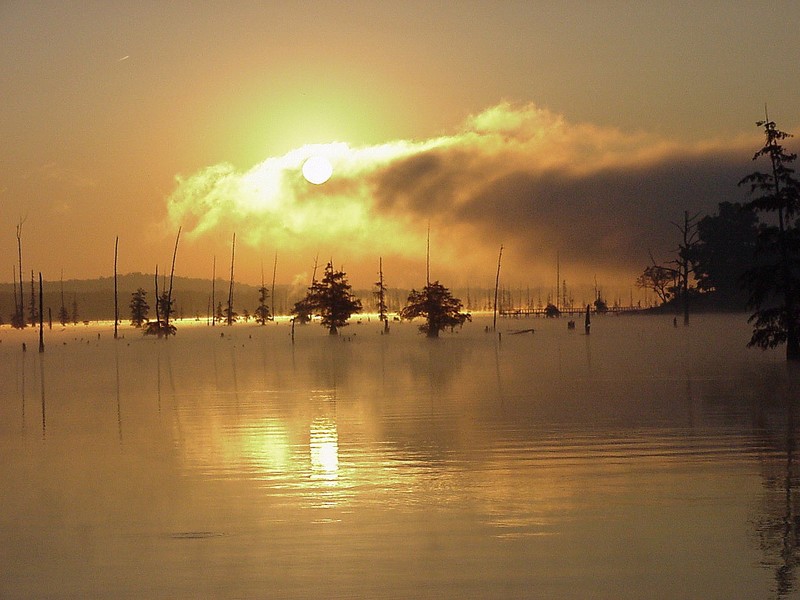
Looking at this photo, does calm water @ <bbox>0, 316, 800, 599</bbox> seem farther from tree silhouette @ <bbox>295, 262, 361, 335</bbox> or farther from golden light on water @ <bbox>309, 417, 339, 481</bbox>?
tree silhouette @ <bbox>295, 262, 361, 335</bbox>

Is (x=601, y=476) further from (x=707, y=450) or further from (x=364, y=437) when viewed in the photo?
(x=364, y=437)

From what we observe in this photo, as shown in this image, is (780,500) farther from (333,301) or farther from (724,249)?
(724,249)

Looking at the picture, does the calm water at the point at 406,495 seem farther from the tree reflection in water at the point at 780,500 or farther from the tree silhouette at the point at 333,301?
the tree silhouette at the point at 333,301

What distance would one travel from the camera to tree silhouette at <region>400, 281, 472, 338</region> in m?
98.3

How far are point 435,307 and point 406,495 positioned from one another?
83032mm

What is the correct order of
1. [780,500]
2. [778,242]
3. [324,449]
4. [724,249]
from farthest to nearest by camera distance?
1. [724,249]
2. [778,242]
3. [324,449]
4. [780,500]

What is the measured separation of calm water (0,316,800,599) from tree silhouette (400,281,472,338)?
208 ft

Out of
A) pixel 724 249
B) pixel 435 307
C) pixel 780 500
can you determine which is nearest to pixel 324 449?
pixel 780 500

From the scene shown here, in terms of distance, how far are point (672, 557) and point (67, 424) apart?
63.7ft

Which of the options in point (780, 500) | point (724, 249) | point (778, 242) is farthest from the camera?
point (724, 249)

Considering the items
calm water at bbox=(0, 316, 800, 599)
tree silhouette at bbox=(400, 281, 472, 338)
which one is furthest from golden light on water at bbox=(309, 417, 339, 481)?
tree silhouette at bbox=(400, 281, 472, 338)

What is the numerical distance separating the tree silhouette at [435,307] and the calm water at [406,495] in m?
63.4

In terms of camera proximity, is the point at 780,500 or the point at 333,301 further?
the point at 333,301

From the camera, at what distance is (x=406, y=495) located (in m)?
16.1
